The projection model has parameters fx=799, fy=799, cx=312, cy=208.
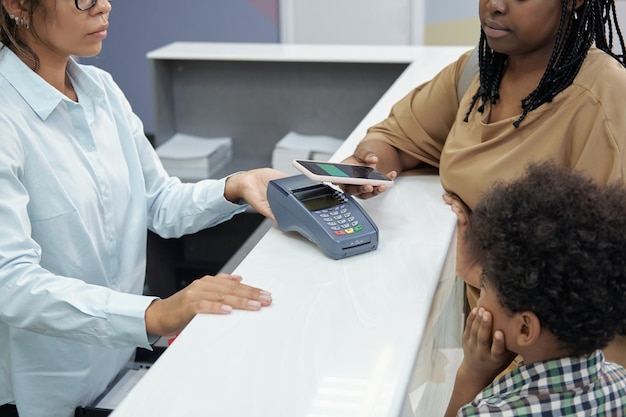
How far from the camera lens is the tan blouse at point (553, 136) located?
1.17 m

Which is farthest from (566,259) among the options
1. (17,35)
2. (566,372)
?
(17,35)

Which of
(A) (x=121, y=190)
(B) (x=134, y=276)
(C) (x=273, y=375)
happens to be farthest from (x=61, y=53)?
(C) (x=273, y=375)

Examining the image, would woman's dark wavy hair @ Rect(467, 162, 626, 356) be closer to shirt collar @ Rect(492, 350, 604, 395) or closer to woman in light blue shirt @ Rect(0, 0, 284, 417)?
shirt collar @ Rect(492, 350, 604, 395)

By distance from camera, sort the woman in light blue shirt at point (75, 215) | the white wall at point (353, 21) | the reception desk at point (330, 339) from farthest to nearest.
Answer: the white wall at point (353, 21) < the woman in light blue shirt at point (75, 215) < the reception desk at point (330, 339)

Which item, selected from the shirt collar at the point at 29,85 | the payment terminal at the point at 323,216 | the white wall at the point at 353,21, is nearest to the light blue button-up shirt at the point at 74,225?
the shirt collar at the point at 29,85

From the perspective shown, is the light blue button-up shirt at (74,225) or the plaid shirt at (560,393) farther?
the light blue button-up shirt at (74,225)

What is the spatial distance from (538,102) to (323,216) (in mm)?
384

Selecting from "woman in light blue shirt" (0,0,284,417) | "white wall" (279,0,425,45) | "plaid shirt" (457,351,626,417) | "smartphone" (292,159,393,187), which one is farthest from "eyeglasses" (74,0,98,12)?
"white wall" (279,0,425,45)

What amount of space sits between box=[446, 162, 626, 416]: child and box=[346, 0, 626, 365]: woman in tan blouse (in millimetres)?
233

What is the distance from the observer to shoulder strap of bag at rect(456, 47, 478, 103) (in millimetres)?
1474

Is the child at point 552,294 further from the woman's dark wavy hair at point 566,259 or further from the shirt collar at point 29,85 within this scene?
the shirt collar at point 29,85

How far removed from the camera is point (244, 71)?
308 cm

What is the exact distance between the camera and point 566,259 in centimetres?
87

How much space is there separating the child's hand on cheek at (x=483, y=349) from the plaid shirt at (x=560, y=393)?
36mm
